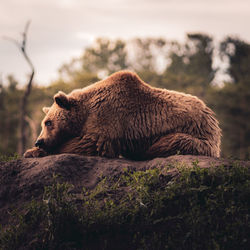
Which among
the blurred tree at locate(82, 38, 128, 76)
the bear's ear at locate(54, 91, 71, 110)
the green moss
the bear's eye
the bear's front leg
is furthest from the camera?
the blurred tree at locate(82, 38, 128, 76)

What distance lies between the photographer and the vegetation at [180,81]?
2767 centimetres

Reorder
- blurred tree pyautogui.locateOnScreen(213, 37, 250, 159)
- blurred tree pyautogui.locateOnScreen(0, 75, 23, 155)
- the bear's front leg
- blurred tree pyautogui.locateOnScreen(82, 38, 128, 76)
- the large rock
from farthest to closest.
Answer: blurred tree pyautogui.locateOnScreen(82, 38, 128, 76), blurred tree pyautogui.locateOnScreen(0, 75, 23, 155), blurred tree pyautogui.locateOnScreen(213, 37, 250, 159), the bear's front leg, the large rock

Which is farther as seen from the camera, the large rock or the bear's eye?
the bear's eye

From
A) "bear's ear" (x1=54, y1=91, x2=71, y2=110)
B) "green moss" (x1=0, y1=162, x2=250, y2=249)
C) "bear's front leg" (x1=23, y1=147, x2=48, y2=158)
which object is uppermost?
"bear's ear" (x1=54, y1=91, x2=71, y2=110)

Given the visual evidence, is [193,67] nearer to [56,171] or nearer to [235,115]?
[235,115]

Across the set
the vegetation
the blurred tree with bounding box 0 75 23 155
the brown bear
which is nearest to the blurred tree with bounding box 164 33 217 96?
the vegetation

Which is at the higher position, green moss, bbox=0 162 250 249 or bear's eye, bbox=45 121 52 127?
bear's eye, bbox=45 121 52 127

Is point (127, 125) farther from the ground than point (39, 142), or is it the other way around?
point (127, 125)

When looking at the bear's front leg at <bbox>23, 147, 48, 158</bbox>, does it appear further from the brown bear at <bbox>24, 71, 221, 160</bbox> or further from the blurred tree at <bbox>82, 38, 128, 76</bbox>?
the blurred tree at <bbox>82, 38, 128, 76</bbox>

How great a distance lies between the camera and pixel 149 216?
4.55 meters

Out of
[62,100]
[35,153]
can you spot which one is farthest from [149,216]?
[62,100]

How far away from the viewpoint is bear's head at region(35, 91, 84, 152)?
6250 mm

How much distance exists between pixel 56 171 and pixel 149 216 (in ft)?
4.75

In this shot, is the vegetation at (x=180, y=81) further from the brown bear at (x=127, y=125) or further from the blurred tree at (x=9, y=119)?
the brown bear at (x=127, y=125)
